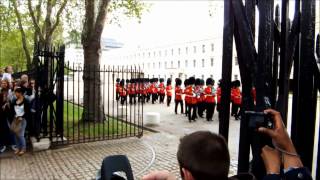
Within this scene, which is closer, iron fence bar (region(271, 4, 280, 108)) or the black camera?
the black camera

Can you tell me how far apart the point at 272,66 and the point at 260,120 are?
21.4 inches

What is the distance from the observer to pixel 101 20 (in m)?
11.2

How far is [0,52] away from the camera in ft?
127

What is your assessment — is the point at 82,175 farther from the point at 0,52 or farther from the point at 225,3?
the point at 0,52

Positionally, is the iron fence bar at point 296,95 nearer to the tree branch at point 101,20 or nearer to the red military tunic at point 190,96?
the tree branch at point 101,20

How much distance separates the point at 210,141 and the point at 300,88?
940 mm

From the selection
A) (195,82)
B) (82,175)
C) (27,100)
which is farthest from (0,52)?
(82,175)

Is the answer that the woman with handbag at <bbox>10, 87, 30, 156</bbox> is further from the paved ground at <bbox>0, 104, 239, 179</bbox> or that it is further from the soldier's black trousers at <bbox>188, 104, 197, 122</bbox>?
the soldier's black trousers at <bbox>188, 104, 197, 122</bbox>

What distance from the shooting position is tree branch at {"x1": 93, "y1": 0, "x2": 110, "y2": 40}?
11117mm

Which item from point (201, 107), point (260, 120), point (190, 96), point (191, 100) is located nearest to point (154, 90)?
point (201, 107)

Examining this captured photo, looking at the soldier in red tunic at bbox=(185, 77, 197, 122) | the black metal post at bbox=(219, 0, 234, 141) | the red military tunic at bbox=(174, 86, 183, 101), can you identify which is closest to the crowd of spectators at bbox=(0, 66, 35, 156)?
the black metal post at bbox=(219, 0, 234, 141)

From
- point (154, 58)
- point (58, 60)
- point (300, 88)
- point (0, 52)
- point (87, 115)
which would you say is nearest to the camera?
point (300, 88)

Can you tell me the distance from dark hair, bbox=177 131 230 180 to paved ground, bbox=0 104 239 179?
5.29 metres

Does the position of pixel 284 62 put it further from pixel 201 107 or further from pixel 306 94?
pixel 201 107
